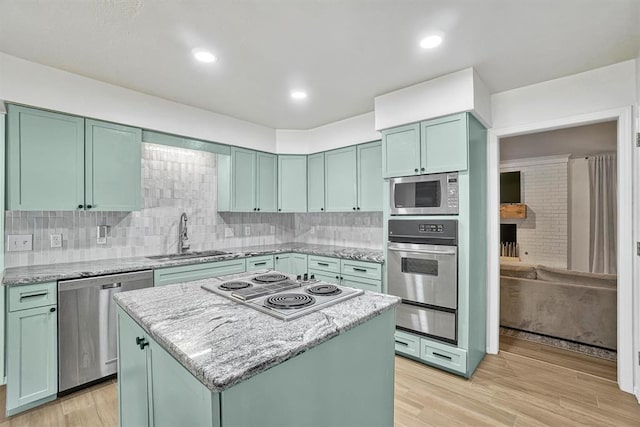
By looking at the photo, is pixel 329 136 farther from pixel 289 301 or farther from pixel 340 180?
pixel 289 301

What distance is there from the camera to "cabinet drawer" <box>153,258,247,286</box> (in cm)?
273

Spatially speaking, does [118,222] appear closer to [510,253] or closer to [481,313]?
[481,313]

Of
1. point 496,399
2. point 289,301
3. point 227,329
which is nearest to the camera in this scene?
point 227,329

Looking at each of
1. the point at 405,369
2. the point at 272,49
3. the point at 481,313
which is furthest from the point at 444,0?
the point at 405,369

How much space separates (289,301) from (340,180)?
257 cm

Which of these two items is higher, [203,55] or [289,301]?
[203,55]

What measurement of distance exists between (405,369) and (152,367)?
2.20 meters

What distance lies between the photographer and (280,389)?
99cm

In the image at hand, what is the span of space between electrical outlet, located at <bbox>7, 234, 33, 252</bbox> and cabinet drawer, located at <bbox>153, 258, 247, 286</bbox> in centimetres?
102

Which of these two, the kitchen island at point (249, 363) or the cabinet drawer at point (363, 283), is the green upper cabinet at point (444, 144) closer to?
Result: the cabinet drawer at point (363, 283)

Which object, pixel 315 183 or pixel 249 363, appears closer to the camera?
pixel 249 363

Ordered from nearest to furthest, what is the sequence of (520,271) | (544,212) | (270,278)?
1. (270,278)
2. (520,271)
3. (544,212)

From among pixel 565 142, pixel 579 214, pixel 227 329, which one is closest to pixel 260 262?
pixel 227 329

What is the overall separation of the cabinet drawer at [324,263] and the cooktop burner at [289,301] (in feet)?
6.43
